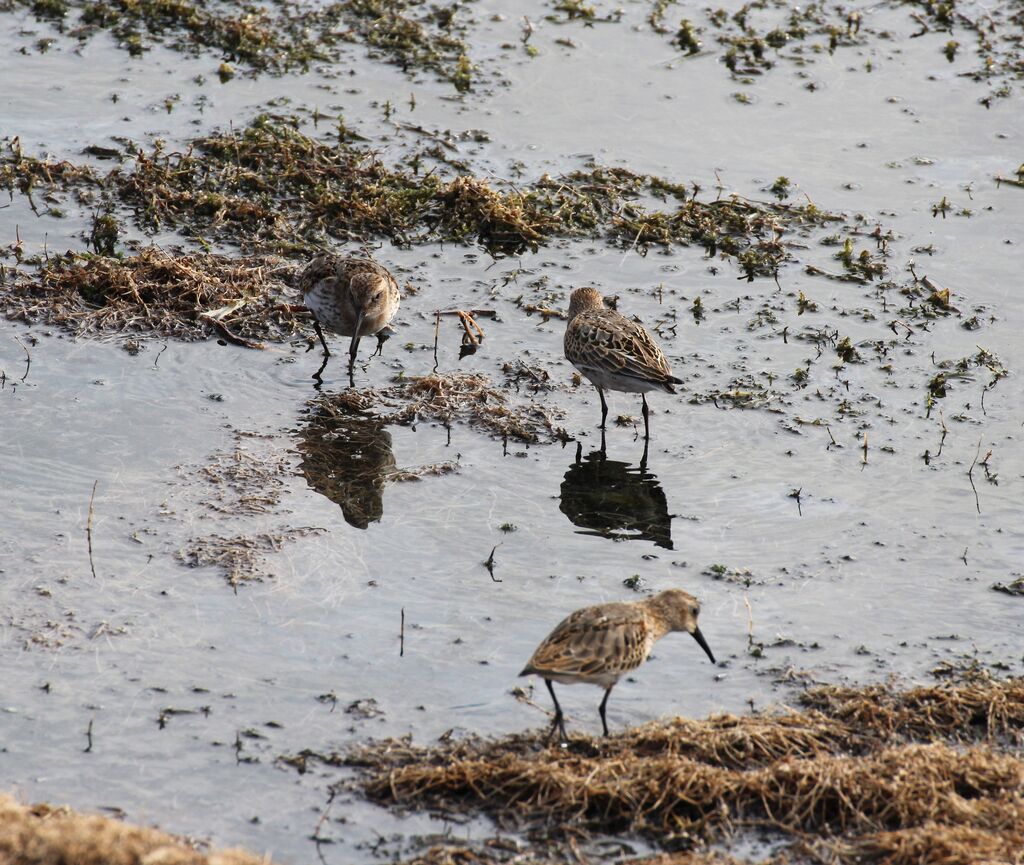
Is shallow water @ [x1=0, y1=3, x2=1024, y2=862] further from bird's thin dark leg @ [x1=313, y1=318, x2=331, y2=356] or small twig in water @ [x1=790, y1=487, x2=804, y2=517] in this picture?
bird's thin dark leg @ [x1=313, y1=318, x2=331, y2=356]

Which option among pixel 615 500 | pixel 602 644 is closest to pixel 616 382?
pixel 615 500

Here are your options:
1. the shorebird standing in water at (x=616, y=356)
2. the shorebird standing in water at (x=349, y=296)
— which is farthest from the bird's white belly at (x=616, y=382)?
the shorebird standing in water at (x=349, y=296)

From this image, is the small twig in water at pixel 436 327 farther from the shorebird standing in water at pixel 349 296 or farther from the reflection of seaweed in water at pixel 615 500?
the reflection of seaweed in water at pixel 615 500

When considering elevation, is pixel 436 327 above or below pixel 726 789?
below

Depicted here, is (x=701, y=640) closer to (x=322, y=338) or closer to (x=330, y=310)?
(x=330, y=310)

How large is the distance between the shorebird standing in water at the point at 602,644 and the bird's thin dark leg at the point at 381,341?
16.1ft

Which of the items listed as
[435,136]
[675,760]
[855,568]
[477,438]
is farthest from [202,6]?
[675,760]

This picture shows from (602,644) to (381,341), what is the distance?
551 centimetres

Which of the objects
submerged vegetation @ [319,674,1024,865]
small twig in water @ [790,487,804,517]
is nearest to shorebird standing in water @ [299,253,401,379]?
small twig in water @ [790,487,804,517]

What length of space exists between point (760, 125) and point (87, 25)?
319 inches

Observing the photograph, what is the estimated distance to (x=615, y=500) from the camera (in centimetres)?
1042

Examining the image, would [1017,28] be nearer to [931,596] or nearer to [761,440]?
[761,440]

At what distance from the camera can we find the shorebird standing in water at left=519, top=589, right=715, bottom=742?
7438mm

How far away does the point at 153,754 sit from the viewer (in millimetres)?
7406
